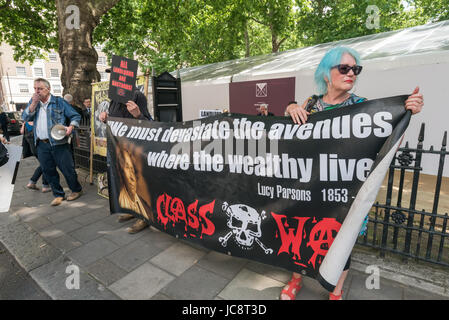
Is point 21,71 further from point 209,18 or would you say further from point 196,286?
point 196,286

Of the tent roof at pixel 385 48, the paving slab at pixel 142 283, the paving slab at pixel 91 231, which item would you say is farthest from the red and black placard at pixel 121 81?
the tent roof at pixel 385 48

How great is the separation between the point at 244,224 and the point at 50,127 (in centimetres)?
386

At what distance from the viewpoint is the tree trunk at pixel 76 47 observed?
678 centimetres

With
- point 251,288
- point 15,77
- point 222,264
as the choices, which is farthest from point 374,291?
point 15,77

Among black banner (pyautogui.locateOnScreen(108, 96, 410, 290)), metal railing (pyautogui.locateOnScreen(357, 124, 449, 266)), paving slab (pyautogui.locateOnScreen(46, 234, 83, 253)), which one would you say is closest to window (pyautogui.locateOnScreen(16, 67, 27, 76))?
paving slab (pyautogui.locateOnScreen(46, 234, 83, 253))

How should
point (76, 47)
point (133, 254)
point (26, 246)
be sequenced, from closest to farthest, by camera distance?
point (133, 254) → point (26, 246) → point (76, 47)

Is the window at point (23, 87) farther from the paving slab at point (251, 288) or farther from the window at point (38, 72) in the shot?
the paving slab at point (251, 288)

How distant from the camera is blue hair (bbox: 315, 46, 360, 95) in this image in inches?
80.3

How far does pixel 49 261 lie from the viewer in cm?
292

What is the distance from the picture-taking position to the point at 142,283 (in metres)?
2.48

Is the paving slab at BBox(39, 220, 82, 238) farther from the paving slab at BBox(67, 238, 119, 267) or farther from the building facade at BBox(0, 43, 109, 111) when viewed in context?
the building facade at BBox(0, 43, 109, 111)

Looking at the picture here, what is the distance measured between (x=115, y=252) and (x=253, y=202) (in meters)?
1.86

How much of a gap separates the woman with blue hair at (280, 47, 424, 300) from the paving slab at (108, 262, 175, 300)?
116cm

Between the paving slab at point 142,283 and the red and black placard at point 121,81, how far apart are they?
7.07 feet
